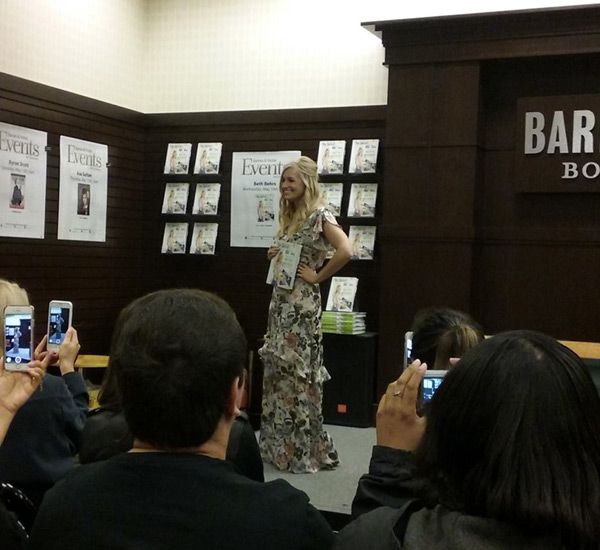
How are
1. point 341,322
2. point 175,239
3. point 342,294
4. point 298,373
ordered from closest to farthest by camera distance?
point 298,373, point 341,322, point 342,294, point 175,239

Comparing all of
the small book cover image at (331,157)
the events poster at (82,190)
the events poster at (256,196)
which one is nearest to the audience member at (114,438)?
the events poster at (82,190)

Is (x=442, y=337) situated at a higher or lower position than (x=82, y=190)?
lower

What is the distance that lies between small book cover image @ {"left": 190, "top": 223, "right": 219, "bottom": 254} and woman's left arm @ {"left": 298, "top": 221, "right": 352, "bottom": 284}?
1.82 metres

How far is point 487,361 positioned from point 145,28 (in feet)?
19.5

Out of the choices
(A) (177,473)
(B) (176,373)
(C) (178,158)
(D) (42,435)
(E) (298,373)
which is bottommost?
(E) (298,373)

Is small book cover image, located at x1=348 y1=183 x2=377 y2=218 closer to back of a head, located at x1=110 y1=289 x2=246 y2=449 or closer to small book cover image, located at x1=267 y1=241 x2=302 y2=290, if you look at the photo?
small book cover image, located at x1=267 y1=241 x2=302 y2=290

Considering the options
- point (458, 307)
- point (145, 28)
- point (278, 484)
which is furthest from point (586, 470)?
point (145, 28)

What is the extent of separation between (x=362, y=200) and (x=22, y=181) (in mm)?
2260

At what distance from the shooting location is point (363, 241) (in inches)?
225

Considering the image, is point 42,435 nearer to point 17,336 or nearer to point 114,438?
point 17,336

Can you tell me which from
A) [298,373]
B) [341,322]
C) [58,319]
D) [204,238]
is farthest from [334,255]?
[58,319]

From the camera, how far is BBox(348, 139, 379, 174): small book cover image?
18.6ft

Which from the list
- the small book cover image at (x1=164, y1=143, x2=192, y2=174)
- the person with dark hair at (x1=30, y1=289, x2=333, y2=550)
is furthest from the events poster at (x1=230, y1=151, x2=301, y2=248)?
the person with dark hair at (x1=30, y1=289, x2=333, y2=550)

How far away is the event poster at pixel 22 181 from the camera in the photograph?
5074 millimetres
